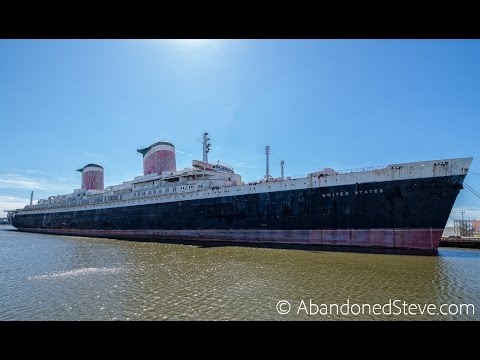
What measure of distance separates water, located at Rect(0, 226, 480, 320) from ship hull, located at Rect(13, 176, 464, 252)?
182 inches

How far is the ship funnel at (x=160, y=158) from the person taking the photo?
141ft

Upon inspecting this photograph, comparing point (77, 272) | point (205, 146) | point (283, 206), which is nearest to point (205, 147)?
point (205, 146)

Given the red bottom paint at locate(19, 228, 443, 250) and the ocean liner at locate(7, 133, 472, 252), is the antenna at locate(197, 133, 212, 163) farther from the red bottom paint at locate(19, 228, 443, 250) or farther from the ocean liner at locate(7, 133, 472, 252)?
the red bottom paint at locate(19, 228, 443, 250)

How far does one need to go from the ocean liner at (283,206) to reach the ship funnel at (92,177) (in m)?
10.2

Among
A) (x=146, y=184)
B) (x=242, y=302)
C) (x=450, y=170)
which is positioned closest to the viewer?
(x=242, y=302)

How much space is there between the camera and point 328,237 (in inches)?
965

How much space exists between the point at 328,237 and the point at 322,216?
1919 mm

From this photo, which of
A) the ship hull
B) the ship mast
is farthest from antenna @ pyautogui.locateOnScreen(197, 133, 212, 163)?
the ship hull
